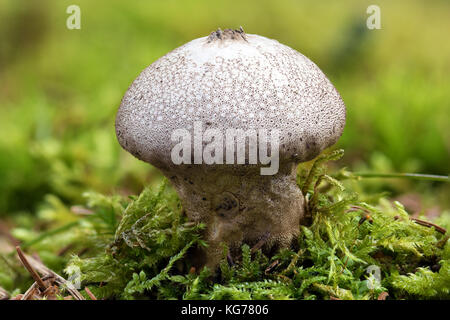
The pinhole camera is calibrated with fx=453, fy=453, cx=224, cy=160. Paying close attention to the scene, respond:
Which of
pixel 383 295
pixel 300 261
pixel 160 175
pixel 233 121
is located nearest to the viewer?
pixel 233 121

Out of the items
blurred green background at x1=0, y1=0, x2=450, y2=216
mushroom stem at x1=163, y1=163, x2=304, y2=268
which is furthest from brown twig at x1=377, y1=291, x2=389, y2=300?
blurred green background at x1=0, y1=0, x2=450, y2=216

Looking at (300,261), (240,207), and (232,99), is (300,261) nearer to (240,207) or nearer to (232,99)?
(240,207)

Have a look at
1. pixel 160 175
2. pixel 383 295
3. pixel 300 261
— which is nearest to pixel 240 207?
pixel 300 261

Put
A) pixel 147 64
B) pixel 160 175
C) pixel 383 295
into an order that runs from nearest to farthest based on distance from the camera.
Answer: pixel 383 295
pixel 160 175
pixel 147 64

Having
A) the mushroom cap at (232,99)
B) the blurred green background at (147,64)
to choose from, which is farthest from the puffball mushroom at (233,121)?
the blurred green background at (147,64)

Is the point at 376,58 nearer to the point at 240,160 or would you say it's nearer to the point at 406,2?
the point at 406,2

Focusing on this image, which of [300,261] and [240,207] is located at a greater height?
[240,207]
